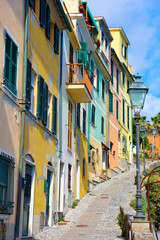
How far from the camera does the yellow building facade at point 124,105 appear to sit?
40.0 metres

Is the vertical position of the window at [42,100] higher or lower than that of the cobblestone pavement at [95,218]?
higher

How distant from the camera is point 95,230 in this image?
15.8 m

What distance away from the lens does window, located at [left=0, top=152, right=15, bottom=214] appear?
1078 cm

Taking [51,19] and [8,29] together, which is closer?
[8,29]

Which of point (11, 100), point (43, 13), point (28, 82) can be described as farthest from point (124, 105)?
point (11, 100)

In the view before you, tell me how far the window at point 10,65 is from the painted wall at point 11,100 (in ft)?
0.54

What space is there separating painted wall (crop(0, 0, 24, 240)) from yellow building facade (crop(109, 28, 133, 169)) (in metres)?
26.9

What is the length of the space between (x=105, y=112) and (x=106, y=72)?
304 centimetres

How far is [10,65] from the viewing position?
11.6 meters

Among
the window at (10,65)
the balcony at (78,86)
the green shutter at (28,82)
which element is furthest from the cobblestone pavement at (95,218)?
the balcony at (78,86)

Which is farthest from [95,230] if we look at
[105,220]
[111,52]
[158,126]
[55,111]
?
[158,126]

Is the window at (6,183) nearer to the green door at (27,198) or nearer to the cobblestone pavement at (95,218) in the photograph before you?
the green door at (27,198)

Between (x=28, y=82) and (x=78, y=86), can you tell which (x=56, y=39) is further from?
(x=28, y=82)

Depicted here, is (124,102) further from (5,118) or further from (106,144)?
(5,118)
